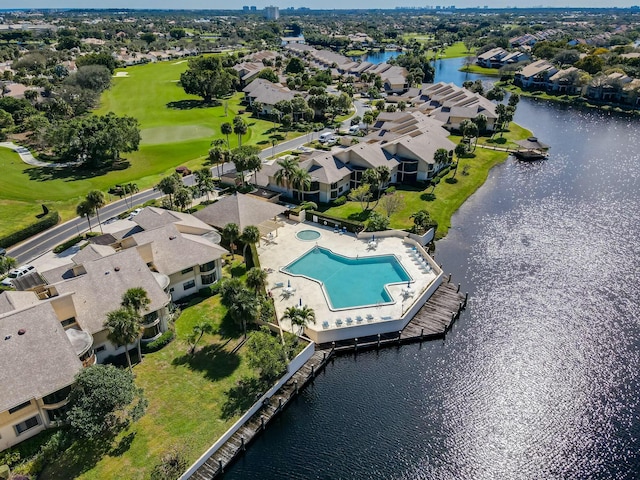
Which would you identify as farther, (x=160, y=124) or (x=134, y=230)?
(x=160, y=124)

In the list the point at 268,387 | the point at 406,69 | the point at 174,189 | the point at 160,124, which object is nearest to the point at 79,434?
the point at 268,387

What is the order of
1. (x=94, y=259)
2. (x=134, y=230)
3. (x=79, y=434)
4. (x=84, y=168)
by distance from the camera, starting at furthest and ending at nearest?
1. (x=84, y=168)
2. (x=134, y=230)
3. (x=94, y=259)
4. (x=79, y=434)

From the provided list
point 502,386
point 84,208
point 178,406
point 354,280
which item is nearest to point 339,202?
point 354,280

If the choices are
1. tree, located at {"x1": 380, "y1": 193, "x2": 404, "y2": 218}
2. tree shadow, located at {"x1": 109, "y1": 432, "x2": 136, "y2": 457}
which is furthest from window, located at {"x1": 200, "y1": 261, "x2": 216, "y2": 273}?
tree, located at {"x1": 380, "y1": 193, "x2": 404, "y2": 218}

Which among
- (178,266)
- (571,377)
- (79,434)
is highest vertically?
(178,266)

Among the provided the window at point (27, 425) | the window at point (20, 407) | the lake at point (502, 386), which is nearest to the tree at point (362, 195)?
the lake at point (502, 386)

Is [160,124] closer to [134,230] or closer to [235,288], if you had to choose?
[134,230]

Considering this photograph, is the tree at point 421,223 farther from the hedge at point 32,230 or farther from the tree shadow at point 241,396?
the hedge at point 32,230

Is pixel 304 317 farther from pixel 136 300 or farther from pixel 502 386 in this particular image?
pixel 502 386
